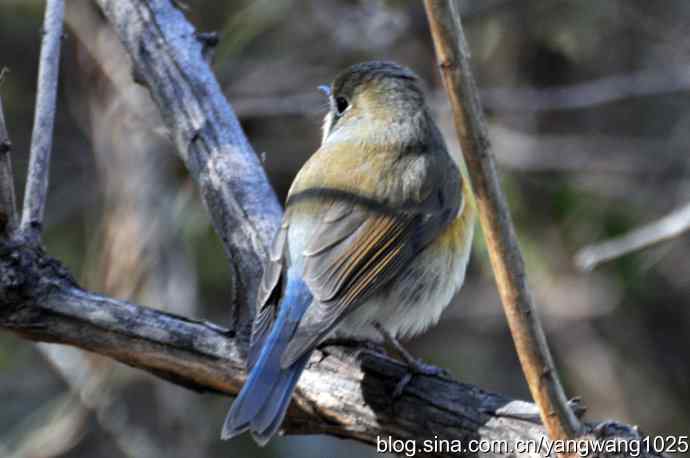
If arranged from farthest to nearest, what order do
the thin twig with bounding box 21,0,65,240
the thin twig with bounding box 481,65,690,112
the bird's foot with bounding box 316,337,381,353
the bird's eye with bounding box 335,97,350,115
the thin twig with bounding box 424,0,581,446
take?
the thin twig with bounding box 481,65,690,112 → the bird's eye with bounding box 335,97,350,115 → the bird's foot with bounding box 316,337,381,353 → the thin twig with bounding box 21,0,65,240 → the thin twig with bounding box 424,0,581,446

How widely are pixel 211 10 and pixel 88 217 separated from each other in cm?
160

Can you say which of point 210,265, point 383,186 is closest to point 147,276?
point 210,265

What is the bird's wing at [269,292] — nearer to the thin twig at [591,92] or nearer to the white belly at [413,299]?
the white belly at [413,299]

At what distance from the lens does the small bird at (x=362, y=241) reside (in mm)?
3188

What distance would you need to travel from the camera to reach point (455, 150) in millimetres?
6164

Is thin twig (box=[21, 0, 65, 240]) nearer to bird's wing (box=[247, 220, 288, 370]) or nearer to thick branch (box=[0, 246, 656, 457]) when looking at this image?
thick branch (box=[0, 246, 656, 457])

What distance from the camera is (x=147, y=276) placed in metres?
5.66

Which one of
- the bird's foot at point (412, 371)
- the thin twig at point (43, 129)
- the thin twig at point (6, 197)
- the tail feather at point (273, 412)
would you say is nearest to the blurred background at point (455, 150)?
the thin twig at point (43, 129)

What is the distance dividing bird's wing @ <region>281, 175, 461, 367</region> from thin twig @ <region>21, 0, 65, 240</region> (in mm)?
908

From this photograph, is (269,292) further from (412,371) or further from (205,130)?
(205,130)

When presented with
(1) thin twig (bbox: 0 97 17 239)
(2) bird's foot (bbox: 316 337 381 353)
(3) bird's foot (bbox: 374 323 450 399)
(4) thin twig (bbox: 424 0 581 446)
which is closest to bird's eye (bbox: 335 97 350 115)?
(2) bird's foot (bbox: 316 337 381 353)

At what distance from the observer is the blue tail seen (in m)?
3.00

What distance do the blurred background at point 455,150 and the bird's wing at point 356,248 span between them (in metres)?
2.20

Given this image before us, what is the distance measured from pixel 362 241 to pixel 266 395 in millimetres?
800
